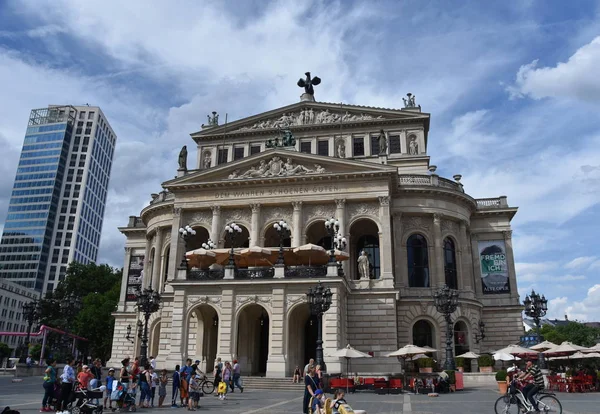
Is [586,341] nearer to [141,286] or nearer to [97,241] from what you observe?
[141,286]

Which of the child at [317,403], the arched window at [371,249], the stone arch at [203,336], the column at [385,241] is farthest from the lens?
the arched window at [371,249]

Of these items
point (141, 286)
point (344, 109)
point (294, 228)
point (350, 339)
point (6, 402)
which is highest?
point (344, 109)

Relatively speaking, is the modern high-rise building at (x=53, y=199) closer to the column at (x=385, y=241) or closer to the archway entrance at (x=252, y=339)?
the archway entrance at (x=252, y=339)

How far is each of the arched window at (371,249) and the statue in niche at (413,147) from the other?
10122 mm

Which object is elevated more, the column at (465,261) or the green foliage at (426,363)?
the column at (465,261)

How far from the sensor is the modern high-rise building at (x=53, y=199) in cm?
12244

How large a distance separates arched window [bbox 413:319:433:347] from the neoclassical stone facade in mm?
88

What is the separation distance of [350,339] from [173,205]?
18.6 meters

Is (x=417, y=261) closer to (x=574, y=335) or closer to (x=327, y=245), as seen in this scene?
(x=327, y=245)

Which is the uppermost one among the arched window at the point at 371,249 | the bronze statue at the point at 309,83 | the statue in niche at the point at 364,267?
the bronze statue at the point at 309,83

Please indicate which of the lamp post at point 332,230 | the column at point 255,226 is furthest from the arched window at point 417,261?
the column at point 255,226

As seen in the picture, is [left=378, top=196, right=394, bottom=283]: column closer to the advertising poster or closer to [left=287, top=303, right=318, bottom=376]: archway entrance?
[left=287, top=303, right=318, bottom=376]: archway entrance

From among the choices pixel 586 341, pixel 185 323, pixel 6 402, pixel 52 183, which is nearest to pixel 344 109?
pixel 185 323

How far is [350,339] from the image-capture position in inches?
1404
